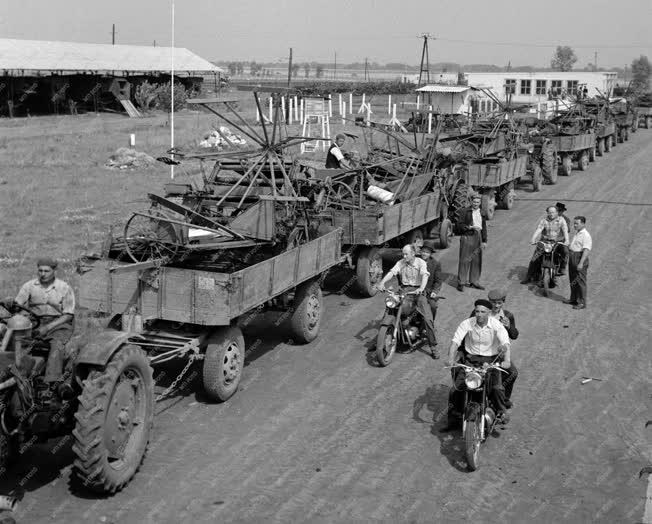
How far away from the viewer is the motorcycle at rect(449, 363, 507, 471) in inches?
293

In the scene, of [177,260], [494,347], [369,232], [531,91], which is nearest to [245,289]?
[177,260]

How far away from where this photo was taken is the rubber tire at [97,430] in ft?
21.0

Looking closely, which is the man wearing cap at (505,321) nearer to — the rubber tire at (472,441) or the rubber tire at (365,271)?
the rubber tire at (472,441)

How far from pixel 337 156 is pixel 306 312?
4933 millimetres

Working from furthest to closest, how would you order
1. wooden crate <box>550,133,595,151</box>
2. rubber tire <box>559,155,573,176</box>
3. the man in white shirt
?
1. rubber tire <box>559,155,573,176</box>
2. wooden crate <box>550,133,595,151</box>
3. the man in white shirt

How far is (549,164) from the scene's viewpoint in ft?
79.4

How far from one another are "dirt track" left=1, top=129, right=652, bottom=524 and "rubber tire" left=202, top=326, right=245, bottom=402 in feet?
0.54

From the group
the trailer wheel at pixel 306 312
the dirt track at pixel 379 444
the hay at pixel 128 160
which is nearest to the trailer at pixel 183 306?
the dirt track at pixel 379 444

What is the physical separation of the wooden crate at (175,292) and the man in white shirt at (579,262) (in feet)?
18.8

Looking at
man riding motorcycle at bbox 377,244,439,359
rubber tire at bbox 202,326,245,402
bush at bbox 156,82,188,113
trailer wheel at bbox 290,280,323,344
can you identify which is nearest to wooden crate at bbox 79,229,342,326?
rubber tire at bbox 202,326,245,402

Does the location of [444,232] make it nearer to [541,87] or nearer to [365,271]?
[365,271]

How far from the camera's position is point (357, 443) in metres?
8.08

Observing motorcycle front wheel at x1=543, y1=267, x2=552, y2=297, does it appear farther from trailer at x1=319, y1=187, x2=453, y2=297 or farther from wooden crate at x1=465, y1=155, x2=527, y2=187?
wooden crate at x1=465, y1=155, x2=527, y2=187

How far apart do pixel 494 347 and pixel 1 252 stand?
960 centimetres
